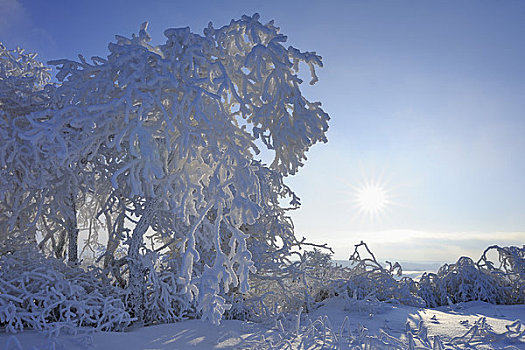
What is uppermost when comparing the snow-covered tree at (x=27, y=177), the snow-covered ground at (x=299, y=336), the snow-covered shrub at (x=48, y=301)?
the snow-covered tree at (x=27, y=177)

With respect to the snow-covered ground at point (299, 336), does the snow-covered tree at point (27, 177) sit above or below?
above

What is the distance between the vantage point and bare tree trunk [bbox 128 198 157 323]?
209 inches

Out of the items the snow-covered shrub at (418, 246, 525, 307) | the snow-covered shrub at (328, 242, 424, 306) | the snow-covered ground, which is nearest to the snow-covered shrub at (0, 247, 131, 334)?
the snow-covered ground

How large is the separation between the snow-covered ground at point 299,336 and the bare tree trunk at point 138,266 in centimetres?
66

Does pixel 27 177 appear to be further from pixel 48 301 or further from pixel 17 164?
pixel 48 301

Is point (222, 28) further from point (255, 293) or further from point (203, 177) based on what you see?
point (255, 293)

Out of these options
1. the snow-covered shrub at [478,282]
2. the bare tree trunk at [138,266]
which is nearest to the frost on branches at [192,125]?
the bare tree trunk at [138,266]

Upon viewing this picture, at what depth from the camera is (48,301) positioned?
4621 millimetres

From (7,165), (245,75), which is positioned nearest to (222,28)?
(245,75)

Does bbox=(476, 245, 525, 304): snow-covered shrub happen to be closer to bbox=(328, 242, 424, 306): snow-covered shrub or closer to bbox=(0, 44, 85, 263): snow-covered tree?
bbox=(328, 242, 424, 306): snow-covered shrub

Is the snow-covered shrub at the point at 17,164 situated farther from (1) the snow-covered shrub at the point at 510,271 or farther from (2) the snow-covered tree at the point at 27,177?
(1) the snow-covered shrub at the point at 510,271

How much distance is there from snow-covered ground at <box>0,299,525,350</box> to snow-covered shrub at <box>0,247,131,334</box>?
0.66ft

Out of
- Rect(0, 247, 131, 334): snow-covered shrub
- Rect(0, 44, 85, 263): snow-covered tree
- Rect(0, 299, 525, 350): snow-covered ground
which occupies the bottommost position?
Rect(0, 299, 525, 350): snow-covered ground

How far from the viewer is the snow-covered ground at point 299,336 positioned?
12.3ft
